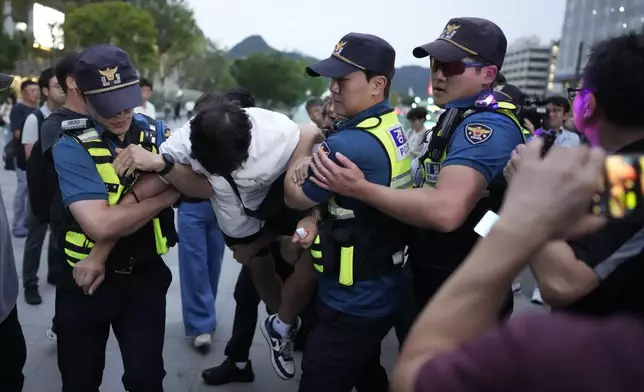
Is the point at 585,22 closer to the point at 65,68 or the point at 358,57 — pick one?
the point at 65,68

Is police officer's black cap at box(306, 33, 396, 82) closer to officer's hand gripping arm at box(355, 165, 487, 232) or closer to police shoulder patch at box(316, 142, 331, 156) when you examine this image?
police shoulder patch at box(316, 142, 331, 156)

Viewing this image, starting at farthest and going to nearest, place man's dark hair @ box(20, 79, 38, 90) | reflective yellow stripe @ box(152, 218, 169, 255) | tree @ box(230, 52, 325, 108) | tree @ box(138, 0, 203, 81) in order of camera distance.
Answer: tree @ box(230, 52, 325, 108) < tree @ box(138, 0, 203, 81) < man's dark hair @ box(20, 79, 38, 90) < reflective yellow stripe @ box(152, 218, 169, 255)

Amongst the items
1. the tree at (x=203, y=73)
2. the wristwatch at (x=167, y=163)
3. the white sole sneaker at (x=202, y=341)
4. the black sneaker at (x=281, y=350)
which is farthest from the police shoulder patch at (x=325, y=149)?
the tree at (x=203, y=73)

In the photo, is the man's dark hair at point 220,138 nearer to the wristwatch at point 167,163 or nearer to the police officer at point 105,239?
the wristwatch at point 167,163

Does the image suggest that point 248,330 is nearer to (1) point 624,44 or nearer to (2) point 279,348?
(2) point 279,348

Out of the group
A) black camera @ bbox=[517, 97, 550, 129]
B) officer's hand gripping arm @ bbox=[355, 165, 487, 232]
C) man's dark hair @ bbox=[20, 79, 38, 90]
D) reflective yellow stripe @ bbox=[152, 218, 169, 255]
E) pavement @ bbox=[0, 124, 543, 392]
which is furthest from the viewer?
man's dark hair @ bbox=[20, 79, 38, 90]

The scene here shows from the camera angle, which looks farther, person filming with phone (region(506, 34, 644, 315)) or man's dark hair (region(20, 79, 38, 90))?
man's dark hair (region(20, 79, 38, 90))

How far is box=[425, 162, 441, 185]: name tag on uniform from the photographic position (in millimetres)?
2377

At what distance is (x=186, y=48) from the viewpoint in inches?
2128

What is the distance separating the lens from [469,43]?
2.42 m

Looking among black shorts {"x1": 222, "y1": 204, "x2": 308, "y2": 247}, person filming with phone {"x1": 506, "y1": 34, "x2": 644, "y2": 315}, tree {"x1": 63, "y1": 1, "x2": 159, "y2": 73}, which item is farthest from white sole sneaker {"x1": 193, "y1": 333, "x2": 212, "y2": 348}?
tree {"x1": 63, "y1": 1, "x2": 159, "y2": 73}

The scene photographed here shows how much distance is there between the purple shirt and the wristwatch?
68.1 inches

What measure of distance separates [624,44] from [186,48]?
5631 centimetres

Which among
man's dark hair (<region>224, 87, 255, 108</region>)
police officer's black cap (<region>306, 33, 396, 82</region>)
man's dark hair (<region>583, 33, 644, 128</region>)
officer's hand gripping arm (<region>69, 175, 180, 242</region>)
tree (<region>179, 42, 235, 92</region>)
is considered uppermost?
man's dark hair (<region>583, 33, 644, 128</region>)
